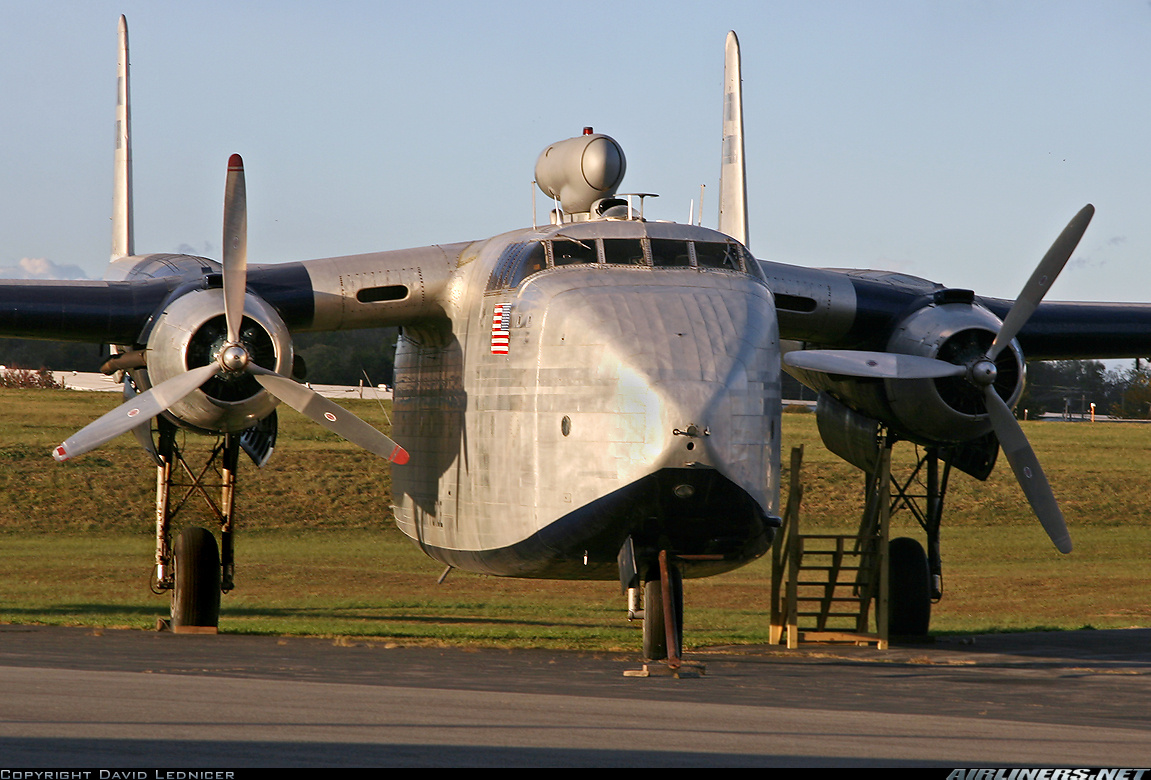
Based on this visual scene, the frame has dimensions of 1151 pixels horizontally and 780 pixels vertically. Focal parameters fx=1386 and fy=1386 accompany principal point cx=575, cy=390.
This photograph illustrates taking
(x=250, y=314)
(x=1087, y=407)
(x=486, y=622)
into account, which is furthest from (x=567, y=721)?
(x=1087, y=407)

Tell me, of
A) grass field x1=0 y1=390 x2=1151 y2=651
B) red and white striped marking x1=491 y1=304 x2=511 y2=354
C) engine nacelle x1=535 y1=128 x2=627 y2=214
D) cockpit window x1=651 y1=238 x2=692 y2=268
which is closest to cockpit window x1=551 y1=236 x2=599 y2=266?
cockpit window x1=651 y1=238 x2=692 y2=268

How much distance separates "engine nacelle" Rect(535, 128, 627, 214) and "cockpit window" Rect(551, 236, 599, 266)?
10.4 ft

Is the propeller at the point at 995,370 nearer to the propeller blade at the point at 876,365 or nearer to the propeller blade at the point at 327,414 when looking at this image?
the propeller blade at the point at 876,365

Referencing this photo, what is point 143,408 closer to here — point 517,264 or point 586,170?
point 517,264

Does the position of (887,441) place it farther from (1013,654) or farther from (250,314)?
(250,314)

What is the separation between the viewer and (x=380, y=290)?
16750 mm

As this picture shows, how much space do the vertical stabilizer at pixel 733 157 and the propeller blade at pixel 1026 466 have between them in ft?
20.0

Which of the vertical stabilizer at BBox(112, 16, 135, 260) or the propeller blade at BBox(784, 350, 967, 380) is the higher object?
the vertical stabilizer at BBox(112, 16, 135, 260)

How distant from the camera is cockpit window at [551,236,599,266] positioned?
14.6 metres

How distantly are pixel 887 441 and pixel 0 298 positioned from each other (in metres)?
11.2

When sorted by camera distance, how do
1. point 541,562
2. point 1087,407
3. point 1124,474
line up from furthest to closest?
point 1087,407 → point 1124,474 → point 541,562

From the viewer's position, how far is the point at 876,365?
16188 mm

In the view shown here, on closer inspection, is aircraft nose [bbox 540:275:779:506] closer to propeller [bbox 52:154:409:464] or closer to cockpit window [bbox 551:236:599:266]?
cockpit window [bbox 551:236:599:266]

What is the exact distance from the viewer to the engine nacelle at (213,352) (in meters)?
15.4
